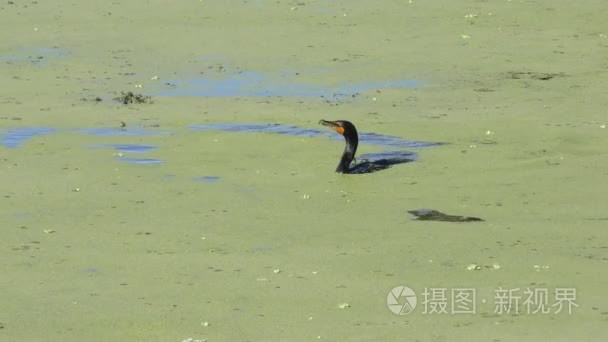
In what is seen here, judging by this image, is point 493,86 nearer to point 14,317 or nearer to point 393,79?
point 393,79

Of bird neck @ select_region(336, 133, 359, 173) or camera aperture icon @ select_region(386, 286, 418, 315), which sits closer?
camera aperture icon @ select_region(386, 286, 418, 315)

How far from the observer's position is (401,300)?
18.7 feet

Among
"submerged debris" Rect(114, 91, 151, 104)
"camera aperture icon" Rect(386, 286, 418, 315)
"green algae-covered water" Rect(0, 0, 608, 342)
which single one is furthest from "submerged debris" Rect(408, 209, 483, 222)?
"submerged debris" Rect(114, 91, 151, 104)

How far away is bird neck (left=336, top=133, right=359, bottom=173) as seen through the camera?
8148 millimetres

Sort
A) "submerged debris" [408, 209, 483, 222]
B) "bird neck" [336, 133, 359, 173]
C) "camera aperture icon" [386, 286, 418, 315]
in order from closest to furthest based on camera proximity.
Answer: "camera aperture icon" [386, 286, 418, 315] → "submerged debris" [408, 209, 483, 222] → "bird neck" [336, 133, 359, 173]

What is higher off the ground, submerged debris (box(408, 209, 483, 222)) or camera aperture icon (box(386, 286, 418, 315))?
submerged debris (box(408, 209, 483, 222))

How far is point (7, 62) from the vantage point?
11.3 metres

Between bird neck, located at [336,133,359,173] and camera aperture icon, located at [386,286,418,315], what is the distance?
234 cm

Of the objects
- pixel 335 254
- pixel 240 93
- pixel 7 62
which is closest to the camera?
pixel 335 254

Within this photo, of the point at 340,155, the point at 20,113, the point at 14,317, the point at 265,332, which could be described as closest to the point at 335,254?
the point at 265,332

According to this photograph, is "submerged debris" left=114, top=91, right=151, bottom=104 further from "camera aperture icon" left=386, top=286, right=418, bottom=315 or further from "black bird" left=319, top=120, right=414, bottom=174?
"camera aperture icon" left=386, top=286, right=418, bottom=315

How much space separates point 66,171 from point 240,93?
7.83 feet

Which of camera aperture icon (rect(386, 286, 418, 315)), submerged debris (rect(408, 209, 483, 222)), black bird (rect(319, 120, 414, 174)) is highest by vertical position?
black bird (rect(319, 120, 414, 174))

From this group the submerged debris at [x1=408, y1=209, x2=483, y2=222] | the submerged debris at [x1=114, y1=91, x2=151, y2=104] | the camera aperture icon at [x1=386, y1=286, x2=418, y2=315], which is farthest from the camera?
the submerged debris at [x1=114, y1=91, x2=151, y2=104]
